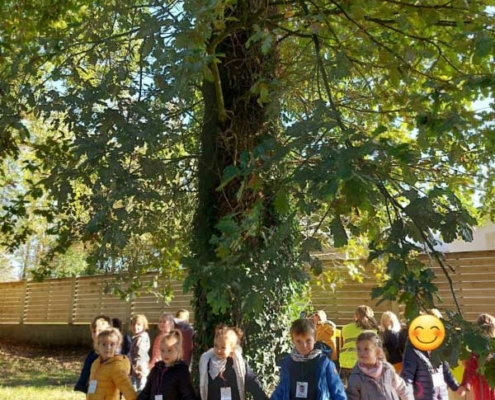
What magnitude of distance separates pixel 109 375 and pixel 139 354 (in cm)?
265

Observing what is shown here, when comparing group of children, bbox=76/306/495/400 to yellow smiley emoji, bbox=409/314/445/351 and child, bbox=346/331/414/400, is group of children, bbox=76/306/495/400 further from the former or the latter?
yellow smiley emoji, bbox=409/314/445/351

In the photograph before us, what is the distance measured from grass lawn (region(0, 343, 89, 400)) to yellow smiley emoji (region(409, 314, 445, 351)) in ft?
24.9

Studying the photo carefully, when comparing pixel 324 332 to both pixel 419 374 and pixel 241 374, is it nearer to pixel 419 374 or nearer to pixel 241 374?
pixel 419 374

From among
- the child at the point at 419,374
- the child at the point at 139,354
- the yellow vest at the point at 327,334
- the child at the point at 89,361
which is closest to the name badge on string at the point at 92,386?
the child at the point at 89,361

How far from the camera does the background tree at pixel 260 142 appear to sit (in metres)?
2.85

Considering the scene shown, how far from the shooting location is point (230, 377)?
14.6 feet

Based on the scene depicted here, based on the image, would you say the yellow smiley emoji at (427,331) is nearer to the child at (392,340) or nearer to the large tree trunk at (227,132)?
the large tree trunk at (227,132)

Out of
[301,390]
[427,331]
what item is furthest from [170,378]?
[427,331]

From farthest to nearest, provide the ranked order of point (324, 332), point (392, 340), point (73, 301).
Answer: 1. point (73, 301)
2. point (324, 332)
3. point (392, 340)

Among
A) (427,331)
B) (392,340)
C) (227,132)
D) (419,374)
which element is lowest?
(419,374)

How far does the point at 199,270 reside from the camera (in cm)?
322

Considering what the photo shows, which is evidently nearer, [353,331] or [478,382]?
[478,382]

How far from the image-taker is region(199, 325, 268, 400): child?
14.6ft

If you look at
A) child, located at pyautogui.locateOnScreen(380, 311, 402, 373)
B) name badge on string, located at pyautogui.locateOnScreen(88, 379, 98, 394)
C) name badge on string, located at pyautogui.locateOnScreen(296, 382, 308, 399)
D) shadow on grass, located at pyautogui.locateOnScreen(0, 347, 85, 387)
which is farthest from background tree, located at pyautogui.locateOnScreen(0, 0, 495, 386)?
shadow on grass, located at pyautogui.locateOnScreen(0, 347, 85, 387)
